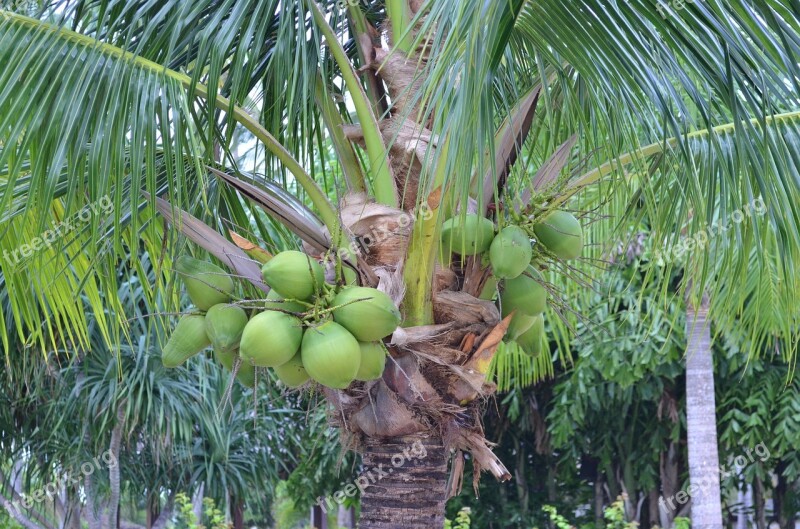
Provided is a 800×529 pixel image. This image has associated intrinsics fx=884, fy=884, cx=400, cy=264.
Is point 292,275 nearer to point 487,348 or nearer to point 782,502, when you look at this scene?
point 487,348

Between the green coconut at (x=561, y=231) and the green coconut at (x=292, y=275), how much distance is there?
2.12ft

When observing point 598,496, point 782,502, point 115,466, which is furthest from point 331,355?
point 598,496

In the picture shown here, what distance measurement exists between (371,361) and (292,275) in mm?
272

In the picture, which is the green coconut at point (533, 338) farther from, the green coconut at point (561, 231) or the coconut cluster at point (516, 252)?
the green coconut at point (561, 231)

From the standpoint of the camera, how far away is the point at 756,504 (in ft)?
31.4

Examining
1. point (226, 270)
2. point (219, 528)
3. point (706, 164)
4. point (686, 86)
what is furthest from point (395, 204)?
point (219, 528)

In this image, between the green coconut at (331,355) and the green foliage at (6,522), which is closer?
the green coconut at (331,355)

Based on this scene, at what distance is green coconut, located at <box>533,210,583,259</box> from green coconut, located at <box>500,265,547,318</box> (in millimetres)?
105

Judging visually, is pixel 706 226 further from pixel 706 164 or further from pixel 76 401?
pixel 76 401

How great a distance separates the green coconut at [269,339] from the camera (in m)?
1.93

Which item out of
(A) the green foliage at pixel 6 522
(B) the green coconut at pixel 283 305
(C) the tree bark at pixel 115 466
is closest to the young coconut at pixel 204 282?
(B) the green coconut at pixel 283 305

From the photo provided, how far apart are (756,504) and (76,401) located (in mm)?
7078

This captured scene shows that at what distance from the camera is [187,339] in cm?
227

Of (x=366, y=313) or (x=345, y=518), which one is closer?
(x=366, y=313)
